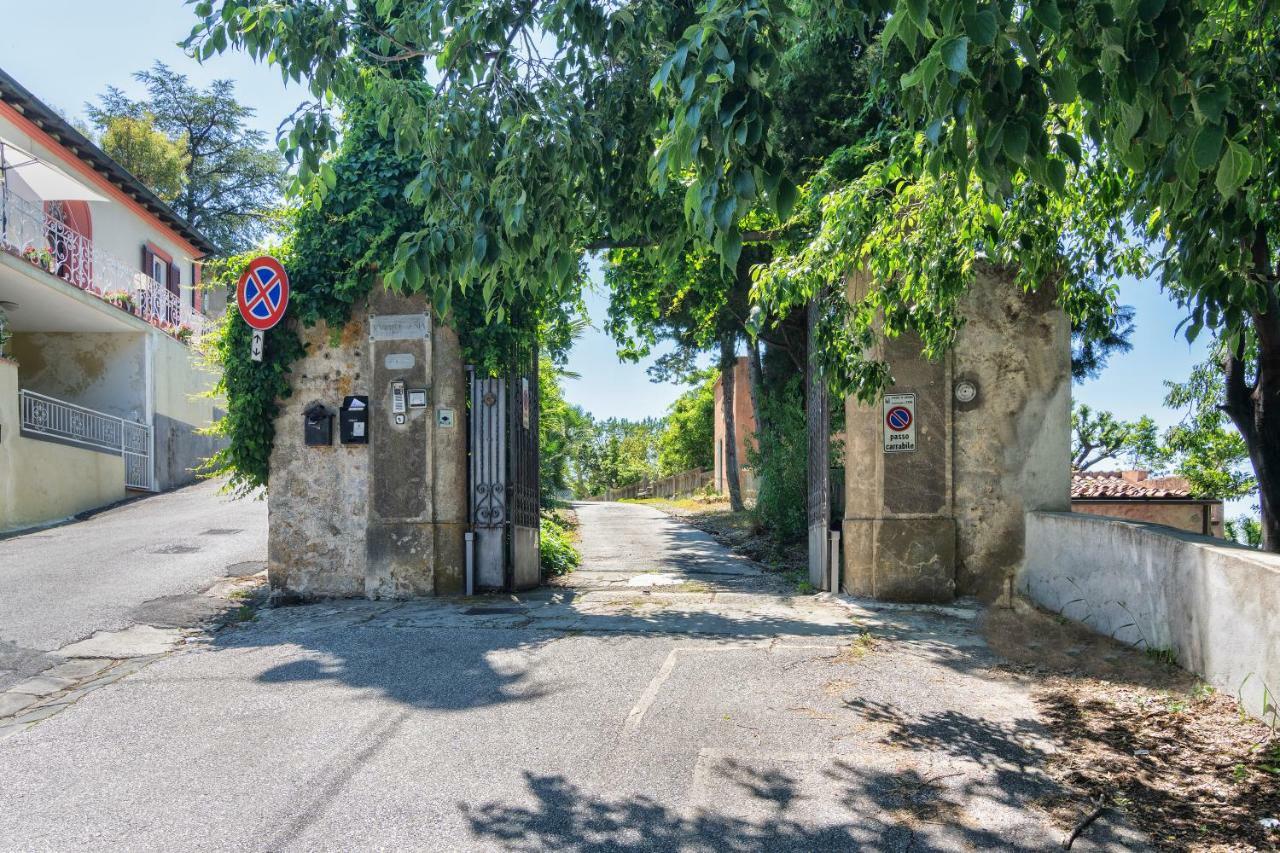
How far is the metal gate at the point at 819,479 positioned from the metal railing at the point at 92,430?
42.4ft

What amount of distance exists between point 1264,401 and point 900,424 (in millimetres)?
2772

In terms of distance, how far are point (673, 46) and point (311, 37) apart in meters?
2.02

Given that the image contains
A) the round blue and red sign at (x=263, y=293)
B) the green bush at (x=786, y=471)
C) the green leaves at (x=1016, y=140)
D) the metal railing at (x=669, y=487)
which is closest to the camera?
the green leaves at (x=1016, y=140)

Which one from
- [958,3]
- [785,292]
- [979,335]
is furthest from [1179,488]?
[958,3]

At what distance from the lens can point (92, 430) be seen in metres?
17.2

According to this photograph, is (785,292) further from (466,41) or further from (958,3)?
(958,3)

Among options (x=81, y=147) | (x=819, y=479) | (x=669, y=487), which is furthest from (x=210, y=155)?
(x=819, y=479)

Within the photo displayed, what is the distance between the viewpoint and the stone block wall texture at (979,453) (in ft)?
26.4

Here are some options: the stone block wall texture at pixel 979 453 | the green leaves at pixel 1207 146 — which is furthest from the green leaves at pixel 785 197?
the stone block wall texture at pixel 979 453

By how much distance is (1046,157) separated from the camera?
2.85 m

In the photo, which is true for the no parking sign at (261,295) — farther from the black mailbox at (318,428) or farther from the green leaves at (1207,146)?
the green leaves at (1207,146)

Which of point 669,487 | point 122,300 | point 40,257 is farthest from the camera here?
point 669,487

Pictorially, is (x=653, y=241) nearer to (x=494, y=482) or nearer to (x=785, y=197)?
(x=785, y=197)

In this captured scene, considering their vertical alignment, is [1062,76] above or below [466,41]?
below
